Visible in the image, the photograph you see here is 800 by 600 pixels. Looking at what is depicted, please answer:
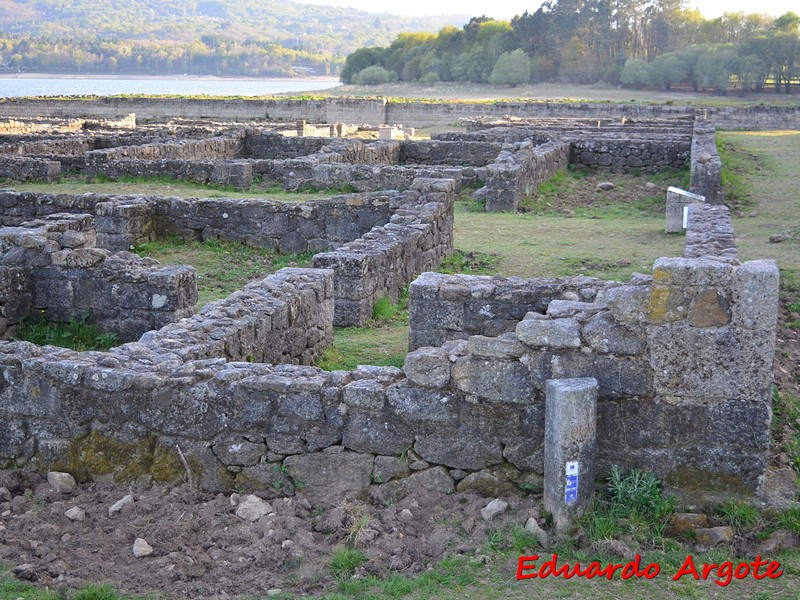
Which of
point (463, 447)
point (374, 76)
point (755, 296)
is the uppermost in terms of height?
point (374, 76)

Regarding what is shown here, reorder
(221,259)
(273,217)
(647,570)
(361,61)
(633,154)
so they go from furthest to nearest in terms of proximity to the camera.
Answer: (361,61) < (633,154) < (273,217) < (221,259) < (647,570)

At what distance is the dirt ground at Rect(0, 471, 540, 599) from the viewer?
463cm

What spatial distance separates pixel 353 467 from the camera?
5367 mm

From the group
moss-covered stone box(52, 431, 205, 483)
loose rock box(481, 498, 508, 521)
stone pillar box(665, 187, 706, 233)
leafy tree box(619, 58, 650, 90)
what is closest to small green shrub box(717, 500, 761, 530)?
loose rock box(481, 498, 508, 521)

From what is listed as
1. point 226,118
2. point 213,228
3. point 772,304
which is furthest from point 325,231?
point 226,118

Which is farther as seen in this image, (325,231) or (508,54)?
(508,54)

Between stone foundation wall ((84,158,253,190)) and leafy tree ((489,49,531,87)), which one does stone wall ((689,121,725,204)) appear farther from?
leafy tree ((489,49,531,87))

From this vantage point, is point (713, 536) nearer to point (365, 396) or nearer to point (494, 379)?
point (494, 379)

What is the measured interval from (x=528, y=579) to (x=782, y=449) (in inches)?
84.5

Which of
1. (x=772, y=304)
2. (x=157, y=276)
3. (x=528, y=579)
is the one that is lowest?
(x=528, y=579)

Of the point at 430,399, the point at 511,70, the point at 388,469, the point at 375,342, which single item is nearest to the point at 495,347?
the point at 430,399

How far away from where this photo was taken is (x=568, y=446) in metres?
4.91

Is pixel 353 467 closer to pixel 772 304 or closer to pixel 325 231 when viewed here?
pixel 772 304

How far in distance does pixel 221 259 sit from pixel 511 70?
257 feet
